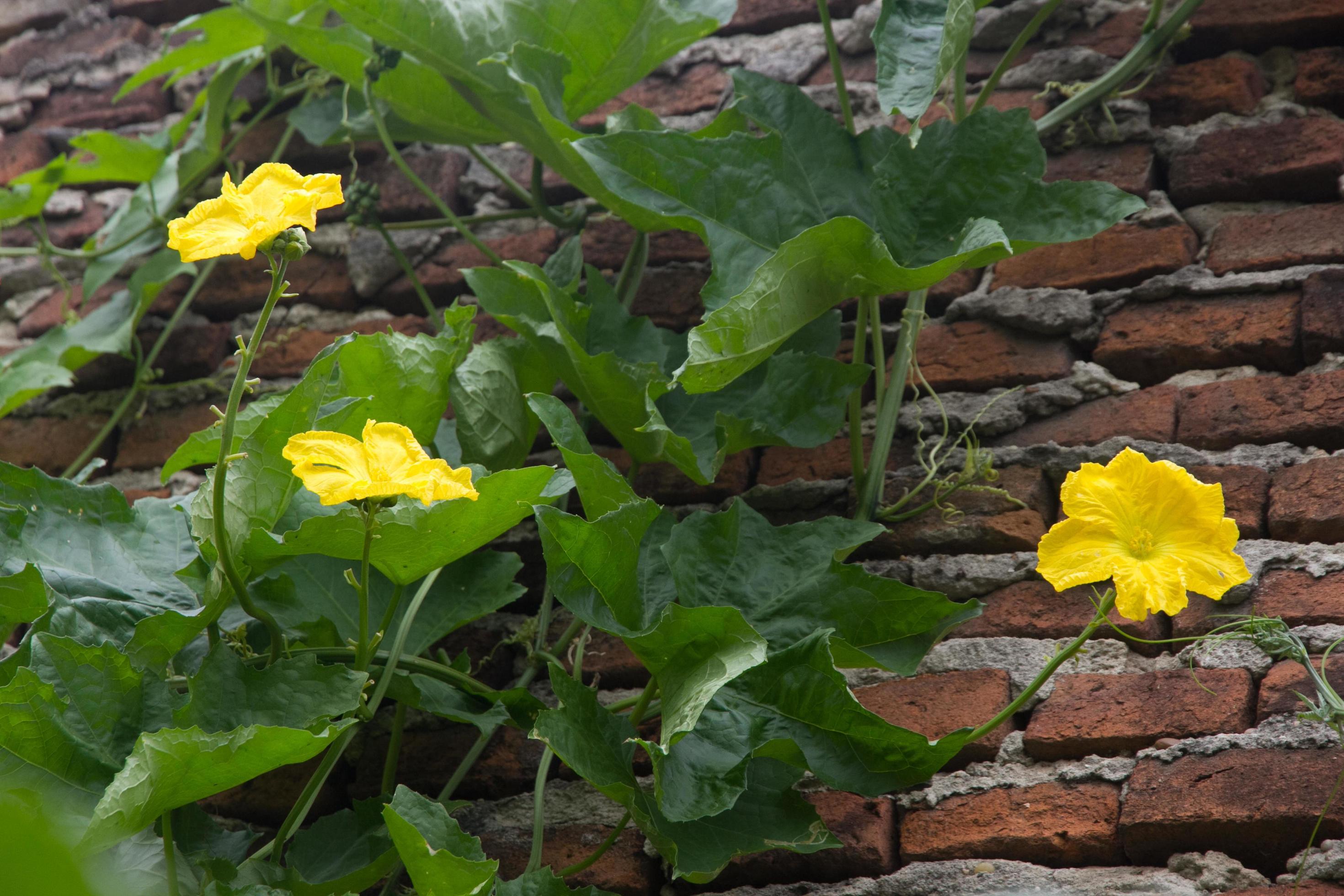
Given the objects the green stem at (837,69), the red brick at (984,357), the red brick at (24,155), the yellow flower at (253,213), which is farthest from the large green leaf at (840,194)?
the red brick at (24,155)

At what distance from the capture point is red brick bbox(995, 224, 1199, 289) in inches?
44.4

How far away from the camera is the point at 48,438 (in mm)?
1533

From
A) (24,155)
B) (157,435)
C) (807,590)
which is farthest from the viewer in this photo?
(24,155)

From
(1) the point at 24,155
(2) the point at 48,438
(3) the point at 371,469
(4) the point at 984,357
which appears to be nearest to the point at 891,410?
(4) the point at 984,357

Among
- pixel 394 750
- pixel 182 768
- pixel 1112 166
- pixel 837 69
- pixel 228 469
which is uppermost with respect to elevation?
pixel 837 69

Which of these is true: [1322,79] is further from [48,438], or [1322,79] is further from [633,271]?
[48,438]

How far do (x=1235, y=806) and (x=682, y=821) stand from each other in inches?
16.9

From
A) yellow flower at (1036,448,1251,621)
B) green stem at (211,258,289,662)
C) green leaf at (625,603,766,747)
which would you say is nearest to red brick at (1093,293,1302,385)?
yellow flower at (1036,448,1251,621)

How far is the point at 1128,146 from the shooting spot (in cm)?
120

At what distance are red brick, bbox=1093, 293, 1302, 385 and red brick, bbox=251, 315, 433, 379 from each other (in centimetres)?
87

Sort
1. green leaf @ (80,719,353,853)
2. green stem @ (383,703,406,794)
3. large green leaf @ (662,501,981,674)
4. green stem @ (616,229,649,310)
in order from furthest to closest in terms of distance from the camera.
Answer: green stem @ (616,229,649,310)
green stem @ (383,703,406,794)
large green leaf @ (662,501,981,674)
green leaf @ (80,719,353,853)

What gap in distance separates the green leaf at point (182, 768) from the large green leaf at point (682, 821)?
7.2 inches

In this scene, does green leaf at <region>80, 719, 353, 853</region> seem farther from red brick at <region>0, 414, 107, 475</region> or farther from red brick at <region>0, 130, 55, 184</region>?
red brick at <region>0, 130, 55, 184</region>

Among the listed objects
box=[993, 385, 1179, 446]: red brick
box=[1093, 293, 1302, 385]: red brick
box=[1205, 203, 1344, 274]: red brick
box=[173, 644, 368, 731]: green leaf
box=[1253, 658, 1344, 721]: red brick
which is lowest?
box=[1253, 658, 1344, 721]: red brick
